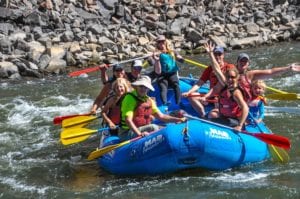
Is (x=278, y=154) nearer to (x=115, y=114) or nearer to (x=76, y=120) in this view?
(x=115, y=114)

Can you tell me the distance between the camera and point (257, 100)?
7.37 meters

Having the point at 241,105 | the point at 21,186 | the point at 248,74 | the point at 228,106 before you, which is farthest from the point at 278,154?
the point at 21,186

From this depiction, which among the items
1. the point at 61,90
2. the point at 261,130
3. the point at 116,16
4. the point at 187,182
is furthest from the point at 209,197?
the point at 116,16

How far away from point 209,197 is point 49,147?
3.46 metres

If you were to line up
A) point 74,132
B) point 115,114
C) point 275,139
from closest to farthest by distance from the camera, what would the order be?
point 275,139
point 115,114
point 74,132

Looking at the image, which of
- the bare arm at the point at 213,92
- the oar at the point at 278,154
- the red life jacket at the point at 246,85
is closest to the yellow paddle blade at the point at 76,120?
the bare arm at the point at 213,92

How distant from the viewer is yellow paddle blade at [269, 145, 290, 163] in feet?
22.5

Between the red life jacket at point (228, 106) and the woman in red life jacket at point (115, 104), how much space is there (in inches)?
45.4

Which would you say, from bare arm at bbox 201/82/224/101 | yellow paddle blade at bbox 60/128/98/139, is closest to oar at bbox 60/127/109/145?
yellow paddle blade at bbox 60/128/98/139

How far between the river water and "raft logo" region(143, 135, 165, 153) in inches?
15.2

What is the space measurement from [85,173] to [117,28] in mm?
13338

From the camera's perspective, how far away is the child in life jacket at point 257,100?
7.32 metres

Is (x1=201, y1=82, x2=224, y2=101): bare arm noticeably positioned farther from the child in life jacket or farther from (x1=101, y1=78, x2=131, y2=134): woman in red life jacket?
(x1=101, y1=78, x2=131, y2=134): woman in red life jacket

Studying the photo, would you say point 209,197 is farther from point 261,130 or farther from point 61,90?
point 61,90
